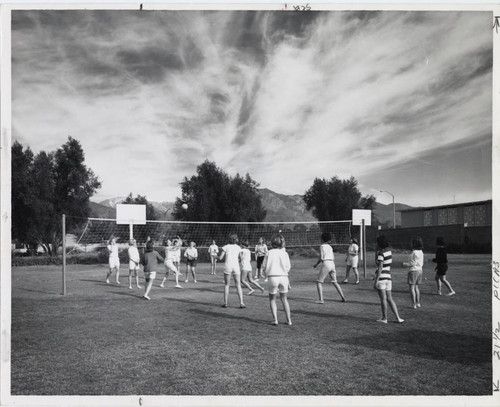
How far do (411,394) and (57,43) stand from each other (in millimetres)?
7561

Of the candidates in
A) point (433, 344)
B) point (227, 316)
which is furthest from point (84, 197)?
point (433, 344)

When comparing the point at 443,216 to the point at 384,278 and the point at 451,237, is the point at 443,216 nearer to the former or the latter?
the point at 451,237

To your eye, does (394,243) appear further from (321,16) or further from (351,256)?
(321,16)

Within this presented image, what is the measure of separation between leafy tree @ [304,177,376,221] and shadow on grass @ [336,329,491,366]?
51.4m

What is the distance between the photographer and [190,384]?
186 inches

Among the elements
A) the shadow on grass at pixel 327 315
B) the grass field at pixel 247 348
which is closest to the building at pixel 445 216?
the shadow on grass at pixel 327 315

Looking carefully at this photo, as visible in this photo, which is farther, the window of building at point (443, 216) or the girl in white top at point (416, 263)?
the window of building at point (443, 216)

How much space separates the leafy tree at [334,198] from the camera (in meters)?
57.5

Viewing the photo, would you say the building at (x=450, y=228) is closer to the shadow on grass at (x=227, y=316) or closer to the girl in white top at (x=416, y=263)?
the girl in white top at (x=416, y=263)

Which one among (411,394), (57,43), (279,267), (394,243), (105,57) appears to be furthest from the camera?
(394,243)

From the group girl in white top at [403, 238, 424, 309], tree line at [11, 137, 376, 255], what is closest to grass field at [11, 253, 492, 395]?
girl in white top at [403, 238, 424, 309]

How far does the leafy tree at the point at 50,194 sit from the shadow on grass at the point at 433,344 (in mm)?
14430

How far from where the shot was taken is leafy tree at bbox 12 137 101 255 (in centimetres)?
1920
